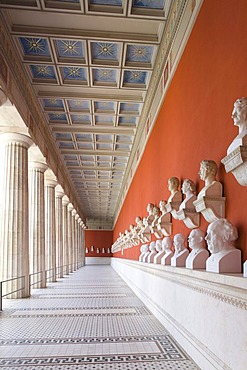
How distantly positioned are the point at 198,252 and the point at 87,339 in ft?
7.03

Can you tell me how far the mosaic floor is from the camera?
4262 millimetres

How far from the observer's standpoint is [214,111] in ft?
14.9

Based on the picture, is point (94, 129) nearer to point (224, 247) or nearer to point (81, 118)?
point (81, 118)

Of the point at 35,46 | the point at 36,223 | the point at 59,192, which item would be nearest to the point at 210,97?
the point at 35,46

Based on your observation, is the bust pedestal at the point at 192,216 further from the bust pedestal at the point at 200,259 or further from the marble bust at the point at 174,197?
the marble bust at the point at 174,197

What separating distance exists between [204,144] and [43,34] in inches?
188

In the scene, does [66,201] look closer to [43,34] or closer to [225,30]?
[43,34]

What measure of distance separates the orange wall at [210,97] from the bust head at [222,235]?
0.08m

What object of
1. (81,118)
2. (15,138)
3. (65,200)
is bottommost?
(65,200)

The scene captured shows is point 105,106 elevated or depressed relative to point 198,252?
elevated

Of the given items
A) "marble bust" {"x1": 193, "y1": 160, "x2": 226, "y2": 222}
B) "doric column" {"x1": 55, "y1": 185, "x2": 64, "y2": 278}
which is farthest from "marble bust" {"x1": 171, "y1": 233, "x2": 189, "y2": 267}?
"doric column" {"x1": 55, "y1": 185, "x2": 64, "y2": 278}

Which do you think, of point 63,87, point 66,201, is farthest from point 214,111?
point 66,201

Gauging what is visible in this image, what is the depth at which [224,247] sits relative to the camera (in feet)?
12.4

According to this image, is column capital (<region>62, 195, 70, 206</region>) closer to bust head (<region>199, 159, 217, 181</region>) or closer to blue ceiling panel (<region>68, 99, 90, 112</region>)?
blue ceiling panel (<region>68, 99, 90, 112</region>)
